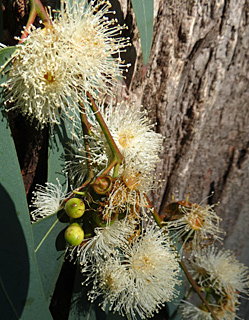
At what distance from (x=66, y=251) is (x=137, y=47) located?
0.71 metres

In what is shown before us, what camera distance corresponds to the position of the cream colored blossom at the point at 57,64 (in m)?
0.84

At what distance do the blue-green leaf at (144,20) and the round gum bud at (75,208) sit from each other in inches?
19.2

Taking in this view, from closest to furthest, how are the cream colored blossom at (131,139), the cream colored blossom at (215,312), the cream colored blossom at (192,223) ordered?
the cream colored blossom at (131,139), the cream colored blossom at (192,223), the cream colored blossom at (215,312)

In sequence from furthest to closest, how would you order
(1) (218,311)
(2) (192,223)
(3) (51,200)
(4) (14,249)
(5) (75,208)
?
(1) (218,311) → (2) (192,223) → (3) (51,200) → (5) (75,208) → (4) (14,249)

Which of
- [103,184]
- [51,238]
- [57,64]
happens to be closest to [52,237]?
[51,238]

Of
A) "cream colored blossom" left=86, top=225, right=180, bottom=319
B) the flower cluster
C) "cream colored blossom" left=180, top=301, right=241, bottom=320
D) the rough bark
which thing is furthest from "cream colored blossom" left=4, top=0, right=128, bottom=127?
"cream colored blossom" left=180, top=301, right=241, bottom=320

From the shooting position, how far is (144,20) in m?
1.09

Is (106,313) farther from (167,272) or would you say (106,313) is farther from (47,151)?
(47,151)

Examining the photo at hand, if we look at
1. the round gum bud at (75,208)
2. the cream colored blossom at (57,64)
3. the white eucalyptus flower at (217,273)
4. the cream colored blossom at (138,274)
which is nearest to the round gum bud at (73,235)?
the round gum bud at (75,208)

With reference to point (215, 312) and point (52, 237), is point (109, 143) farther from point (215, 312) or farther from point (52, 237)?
point (215, 312)

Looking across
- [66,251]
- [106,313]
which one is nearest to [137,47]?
[66,251]

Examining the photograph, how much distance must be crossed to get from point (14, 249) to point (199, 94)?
0.94 metres

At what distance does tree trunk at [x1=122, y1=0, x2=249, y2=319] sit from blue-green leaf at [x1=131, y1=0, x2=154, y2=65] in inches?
4.1

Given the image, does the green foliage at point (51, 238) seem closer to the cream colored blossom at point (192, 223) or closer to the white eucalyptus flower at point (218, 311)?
the cream colored blossom at point (192, 223)
